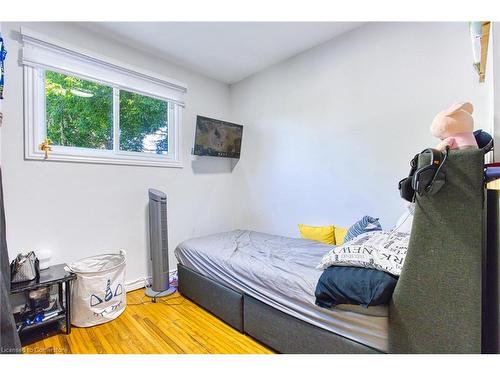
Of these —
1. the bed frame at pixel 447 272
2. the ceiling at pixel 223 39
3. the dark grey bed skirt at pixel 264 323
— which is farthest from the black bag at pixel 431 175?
the ceiling at pixel 223 39

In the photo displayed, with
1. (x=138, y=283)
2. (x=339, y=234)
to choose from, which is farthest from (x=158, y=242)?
(x=339, y=234)

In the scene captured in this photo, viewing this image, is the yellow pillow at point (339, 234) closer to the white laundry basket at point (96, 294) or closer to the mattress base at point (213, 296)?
the mattress base at point (213, 296)

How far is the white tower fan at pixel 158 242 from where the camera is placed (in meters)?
2.31

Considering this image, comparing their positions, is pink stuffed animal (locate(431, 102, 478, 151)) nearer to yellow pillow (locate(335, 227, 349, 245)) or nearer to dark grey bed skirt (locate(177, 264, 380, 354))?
dark grey bed skirt (locate(177, 264, 380, 354))

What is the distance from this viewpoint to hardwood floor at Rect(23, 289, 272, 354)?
1567 millimetres

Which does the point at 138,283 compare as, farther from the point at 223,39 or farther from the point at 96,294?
the point at 223,39

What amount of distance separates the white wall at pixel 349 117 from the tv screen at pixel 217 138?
6.8 inches

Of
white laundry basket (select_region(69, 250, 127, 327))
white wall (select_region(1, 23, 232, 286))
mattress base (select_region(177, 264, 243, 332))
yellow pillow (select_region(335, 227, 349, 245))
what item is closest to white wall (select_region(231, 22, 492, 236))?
yellow pillow (select_region(335, 227, 349, 245))

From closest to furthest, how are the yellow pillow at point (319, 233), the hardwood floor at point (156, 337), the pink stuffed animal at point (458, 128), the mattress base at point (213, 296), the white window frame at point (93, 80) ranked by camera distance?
1. the pink stuffed animal at point (458, 128)
2. the hardwood floor at point (156, 337)
3. the mattress base at point (213, 296)
4. the white window frame at point (93, 80)
5. the yellow pillow at point (319, 233)

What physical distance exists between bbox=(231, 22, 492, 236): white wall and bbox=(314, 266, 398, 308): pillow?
1114 millimetres

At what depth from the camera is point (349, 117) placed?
232 cm

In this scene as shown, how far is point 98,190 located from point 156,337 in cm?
144

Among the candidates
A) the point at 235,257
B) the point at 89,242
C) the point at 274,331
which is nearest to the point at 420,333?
the point at 274,331

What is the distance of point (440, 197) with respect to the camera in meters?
0.97
